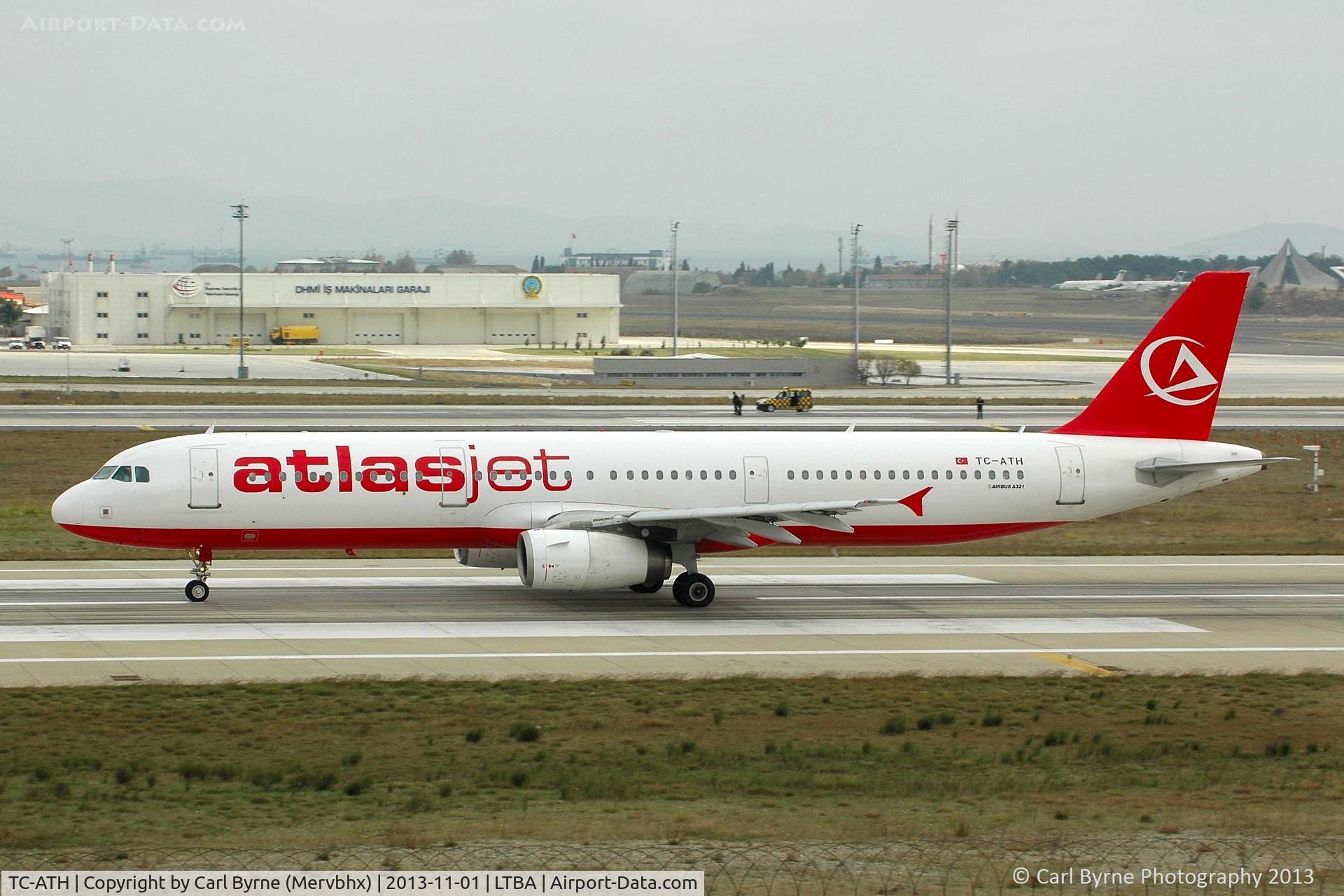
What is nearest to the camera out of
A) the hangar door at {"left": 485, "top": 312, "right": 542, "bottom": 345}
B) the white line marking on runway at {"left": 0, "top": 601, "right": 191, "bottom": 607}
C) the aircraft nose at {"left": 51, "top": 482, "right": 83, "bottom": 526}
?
the white line marking on runway at {"left": 0, "top": 601, "right": 191, "bottom": 607}

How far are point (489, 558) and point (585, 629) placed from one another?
194 inches

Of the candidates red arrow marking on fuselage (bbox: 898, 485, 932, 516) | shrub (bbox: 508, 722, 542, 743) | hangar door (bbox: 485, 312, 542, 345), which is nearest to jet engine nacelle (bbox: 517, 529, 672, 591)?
red arrow marking on fuselage (bbox: 898, 485, 932, 516)

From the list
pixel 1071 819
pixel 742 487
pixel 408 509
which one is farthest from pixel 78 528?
pixel 1071 819

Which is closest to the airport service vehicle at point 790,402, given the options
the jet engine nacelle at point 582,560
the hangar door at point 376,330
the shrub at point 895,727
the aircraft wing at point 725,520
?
the aircraft wing at point 725,520

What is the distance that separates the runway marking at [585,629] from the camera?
97.0ft

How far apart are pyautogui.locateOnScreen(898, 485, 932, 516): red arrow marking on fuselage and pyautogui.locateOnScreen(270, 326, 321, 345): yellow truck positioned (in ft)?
439

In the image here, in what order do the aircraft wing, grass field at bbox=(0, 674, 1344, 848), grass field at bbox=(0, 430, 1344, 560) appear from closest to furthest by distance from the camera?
grass field at bbox=(0, 674, 1344, 848), the aircraft wing, grass field at bbox=(0, 430, 1344, 560)

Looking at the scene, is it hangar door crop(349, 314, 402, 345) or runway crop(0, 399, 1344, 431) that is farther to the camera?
hangar door crop(349, 314, 402, 345)

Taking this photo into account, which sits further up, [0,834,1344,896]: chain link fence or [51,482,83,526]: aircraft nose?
[51,482,83,526]: aircraft nose

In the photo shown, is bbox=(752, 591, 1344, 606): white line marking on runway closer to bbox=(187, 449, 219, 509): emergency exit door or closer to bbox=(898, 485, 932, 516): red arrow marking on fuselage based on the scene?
bbox=(898, 485, 932, 516): red arrow marking on fuselage

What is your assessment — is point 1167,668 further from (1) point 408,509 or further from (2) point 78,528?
(2) point 78,528

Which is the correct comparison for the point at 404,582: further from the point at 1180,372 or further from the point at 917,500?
the point at 1180,372

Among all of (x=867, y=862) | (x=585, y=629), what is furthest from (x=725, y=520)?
(x=867, y=862)

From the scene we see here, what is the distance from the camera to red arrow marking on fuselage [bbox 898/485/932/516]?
116 feet
